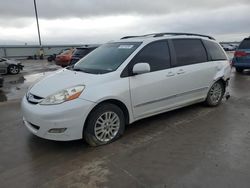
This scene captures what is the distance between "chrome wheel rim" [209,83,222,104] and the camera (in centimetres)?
610

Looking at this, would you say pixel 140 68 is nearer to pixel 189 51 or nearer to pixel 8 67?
pixel 189 51

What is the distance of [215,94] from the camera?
20.3 ft

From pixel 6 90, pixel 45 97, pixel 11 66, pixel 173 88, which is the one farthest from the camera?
pixel 11 66

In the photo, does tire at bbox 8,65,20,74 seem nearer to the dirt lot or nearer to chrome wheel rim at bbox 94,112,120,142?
the dirt lot

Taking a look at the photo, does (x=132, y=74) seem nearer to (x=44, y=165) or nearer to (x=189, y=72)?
(x=189, y=72)

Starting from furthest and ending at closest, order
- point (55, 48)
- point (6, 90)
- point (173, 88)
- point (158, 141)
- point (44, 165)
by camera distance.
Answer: point (55, 48) < point (6, 90) < point (173, 88) < point (158, 141) < point (44, 165)

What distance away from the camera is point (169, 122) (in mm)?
5172

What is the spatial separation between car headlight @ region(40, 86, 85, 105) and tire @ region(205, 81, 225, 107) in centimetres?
341

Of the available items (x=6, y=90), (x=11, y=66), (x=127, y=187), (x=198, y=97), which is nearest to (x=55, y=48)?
(x=11, y=66)

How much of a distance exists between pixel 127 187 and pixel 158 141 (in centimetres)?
140

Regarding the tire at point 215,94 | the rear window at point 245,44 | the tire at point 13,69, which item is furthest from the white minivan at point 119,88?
the tire at point 13,69

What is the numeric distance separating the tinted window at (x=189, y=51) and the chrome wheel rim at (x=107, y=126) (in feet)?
6.11

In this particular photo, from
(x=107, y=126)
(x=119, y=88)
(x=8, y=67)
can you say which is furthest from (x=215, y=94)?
(x=8, y=67)

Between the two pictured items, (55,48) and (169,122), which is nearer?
(169,122)
